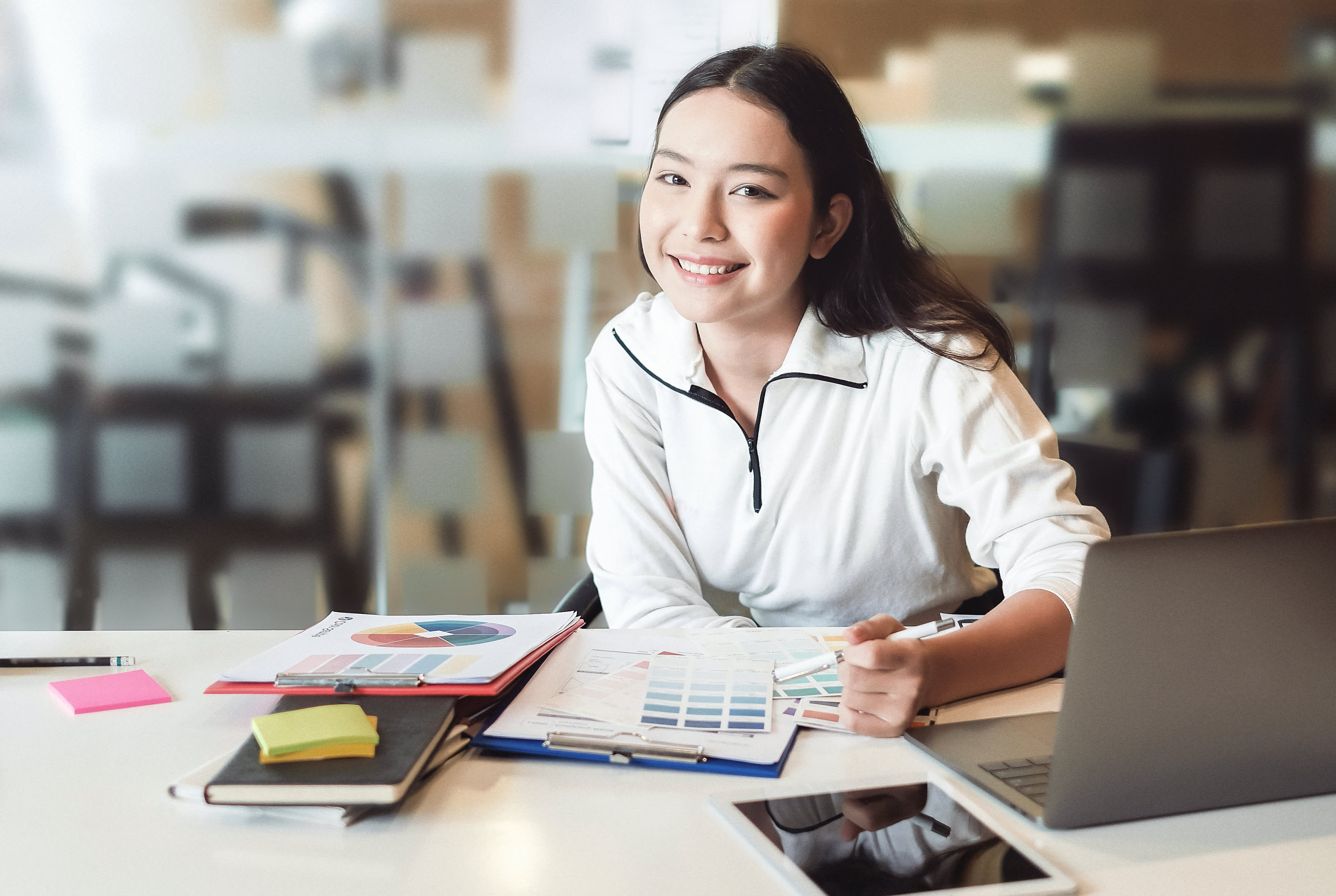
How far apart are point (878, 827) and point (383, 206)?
2.39 metres

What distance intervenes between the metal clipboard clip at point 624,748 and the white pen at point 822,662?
0.62 feet

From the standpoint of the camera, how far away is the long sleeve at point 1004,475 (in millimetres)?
1225

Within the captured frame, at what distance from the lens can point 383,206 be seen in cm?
277

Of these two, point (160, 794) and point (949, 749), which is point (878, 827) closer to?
point (949, 749)

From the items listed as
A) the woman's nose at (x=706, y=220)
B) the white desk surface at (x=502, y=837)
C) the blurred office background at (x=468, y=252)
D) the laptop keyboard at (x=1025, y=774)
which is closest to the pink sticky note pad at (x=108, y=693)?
the white desk surface at (x=502, y=837)

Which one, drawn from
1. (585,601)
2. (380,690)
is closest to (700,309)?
(585,601)

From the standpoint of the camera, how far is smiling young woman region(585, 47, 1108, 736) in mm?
1348

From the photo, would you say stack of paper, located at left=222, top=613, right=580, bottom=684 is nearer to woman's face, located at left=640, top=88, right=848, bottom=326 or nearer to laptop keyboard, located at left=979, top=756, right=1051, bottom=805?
laptop keyboard, located at left=979, top=756, right=1051, bottom=805

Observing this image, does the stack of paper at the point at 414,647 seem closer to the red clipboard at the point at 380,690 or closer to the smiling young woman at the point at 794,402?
the red clipboard at the point at 380,690

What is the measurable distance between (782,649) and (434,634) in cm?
34

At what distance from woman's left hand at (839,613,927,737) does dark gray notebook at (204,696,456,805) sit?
0.33m

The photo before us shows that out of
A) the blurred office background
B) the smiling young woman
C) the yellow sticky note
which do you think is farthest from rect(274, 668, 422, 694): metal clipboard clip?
the blurred office background

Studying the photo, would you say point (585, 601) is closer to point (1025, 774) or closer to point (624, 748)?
point (624, 748)

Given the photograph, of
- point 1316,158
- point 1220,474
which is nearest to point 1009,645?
point 1220,474
